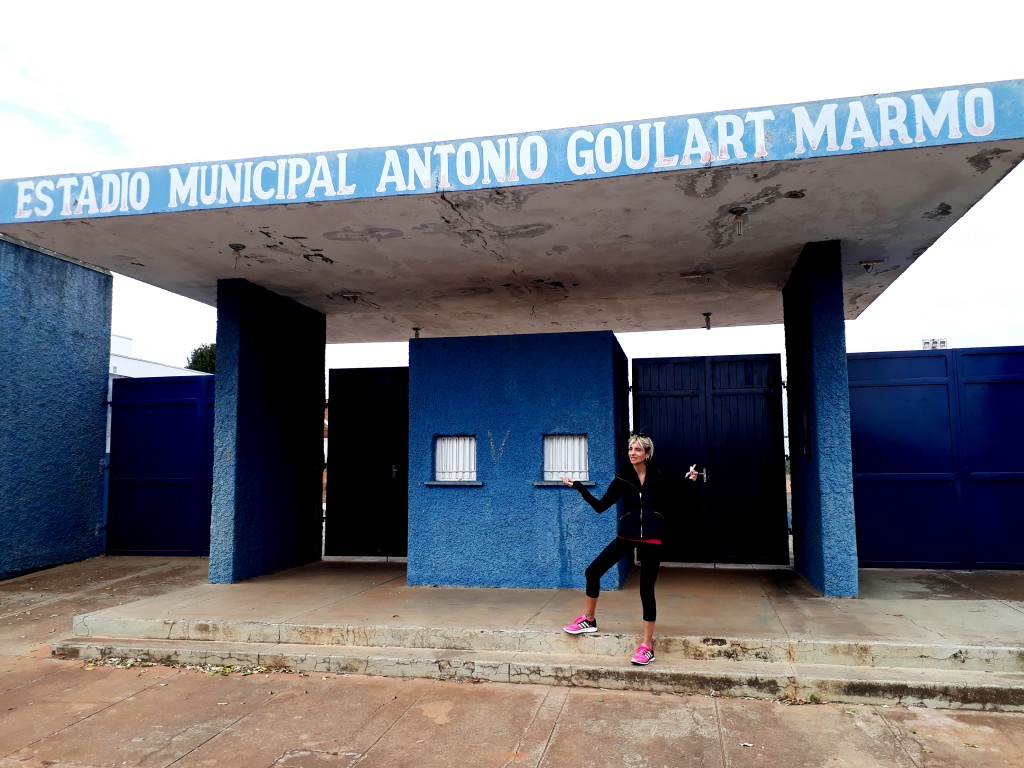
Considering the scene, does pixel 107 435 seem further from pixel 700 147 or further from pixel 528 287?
pixel 700 147

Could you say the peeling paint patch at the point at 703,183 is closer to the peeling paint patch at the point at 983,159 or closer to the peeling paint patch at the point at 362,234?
the peeling paint patch at the point at 983,159

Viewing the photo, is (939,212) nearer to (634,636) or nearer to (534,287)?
(534,287)

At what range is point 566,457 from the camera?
7.54m

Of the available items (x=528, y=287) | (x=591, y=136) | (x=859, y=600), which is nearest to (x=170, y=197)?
(x=591, y=136)

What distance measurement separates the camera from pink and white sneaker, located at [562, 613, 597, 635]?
5.49m

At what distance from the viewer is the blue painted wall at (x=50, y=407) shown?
9.03m

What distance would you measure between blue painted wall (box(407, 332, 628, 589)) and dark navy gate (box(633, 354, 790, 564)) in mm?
1177

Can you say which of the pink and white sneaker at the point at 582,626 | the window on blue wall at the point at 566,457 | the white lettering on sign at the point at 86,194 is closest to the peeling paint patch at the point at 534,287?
the window on blue wall at the point at 566,457

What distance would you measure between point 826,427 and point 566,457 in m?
2.51

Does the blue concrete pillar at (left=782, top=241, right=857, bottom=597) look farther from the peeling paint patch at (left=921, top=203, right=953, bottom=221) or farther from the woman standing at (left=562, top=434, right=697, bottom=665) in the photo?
the woman standing at (left=562, top=434, right=697, bottom=665)

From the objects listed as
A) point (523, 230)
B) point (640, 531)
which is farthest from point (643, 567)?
point (523, 230)

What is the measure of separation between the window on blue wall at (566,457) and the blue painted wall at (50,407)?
675cm

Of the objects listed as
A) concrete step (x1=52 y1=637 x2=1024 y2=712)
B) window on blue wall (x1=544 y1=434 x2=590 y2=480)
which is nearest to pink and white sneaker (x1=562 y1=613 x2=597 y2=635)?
concrete step (x1=52 y1=637 x2=1024 y2=712)

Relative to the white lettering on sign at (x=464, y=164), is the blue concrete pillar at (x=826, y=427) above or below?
below
